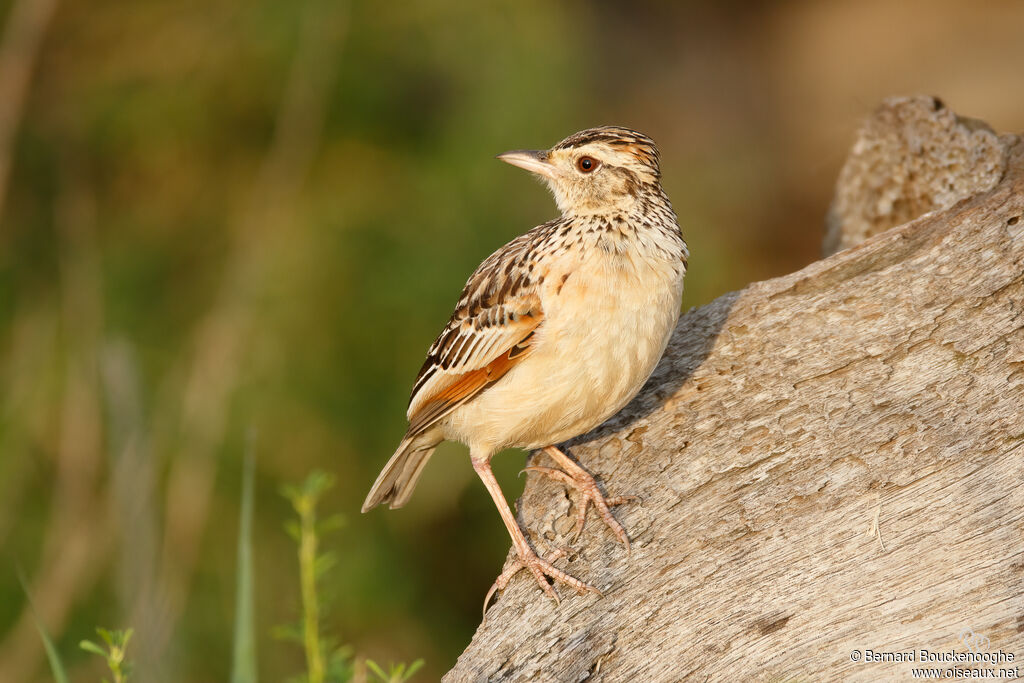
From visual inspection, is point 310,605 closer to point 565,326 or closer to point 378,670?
point 378,670

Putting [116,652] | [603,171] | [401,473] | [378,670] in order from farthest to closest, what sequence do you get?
[401,473]
[603,171]
[378,670]
[116,652]

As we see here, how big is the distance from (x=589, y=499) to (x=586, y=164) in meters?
1.55

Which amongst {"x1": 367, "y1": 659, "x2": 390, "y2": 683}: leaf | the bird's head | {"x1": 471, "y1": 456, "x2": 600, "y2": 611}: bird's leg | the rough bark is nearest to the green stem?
{"x1": 367, "y1": 659, "x2": 390, "y2": 683}: leaf

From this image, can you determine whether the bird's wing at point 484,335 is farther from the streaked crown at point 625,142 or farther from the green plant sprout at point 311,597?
the green plant sprout at point 311,597

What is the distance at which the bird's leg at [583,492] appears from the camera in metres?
4.34

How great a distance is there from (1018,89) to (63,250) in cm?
1192

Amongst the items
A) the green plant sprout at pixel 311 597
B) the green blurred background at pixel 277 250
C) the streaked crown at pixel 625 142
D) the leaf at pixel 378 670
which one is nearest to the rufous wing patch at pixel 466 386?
the streaked crown at pixel 625 142

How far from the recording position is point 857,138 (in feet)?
20.6

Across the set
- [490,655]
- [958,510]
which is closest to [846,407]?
[958,510]

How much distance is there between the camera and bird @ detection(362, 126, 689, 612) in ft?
14.3

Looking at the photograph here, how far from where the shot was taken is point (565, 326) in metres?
4.39

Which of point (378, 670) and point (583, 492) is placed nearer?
point (378, 670)

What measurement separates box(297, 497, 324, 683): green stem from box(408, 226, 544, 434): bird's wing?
4.28 feet

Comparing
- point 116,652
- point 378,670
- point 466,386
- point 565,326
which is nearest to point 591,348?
point 565,326
